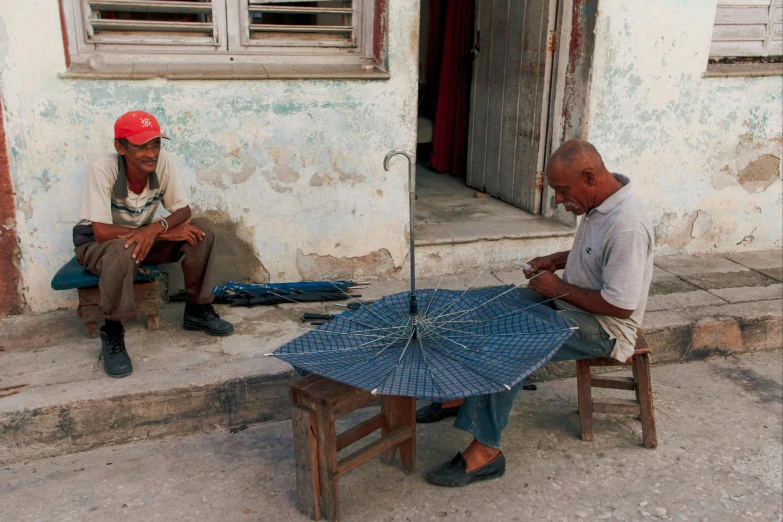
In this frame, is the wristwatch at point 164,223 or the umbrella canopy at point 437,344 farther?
the wristwatch at point 164,223

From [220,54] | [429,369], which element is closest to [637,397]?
[429,369]

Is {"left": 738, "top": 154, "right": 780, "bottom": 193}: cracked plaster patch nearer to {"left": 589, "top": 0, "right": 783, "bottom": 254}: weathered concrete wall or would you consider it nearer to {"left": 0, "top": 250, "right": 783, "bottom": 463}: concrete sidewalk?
{"left": 589, "top": 0, "right": 783, "bottom": 254}: weathered concrete wall

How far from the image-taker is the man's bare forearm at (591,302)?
299 cm

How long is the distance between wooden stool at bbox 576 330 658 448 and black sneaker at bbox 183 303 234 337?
1941mm

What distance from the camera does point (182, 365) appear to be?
3.66m

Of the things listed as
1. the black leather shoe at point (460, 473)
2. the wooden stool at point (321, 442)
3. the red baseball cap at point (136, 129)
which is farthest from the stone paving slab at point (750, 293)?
the red baseball cap at point (136, 129)

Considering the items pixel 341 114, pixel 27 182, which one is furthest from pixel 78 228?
pixel 341 114

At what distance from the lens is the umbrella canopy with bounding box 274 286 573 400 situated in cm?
249

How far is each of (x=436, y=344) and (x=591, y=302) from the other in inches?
28.6

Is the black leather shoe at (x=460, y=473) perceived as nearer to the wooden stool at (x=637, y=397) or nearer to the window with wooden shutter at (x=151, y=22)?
the wooden stool at (x=637, y=397)

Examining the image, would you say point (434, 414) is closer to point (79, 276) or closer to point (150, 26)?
point (79, 276)

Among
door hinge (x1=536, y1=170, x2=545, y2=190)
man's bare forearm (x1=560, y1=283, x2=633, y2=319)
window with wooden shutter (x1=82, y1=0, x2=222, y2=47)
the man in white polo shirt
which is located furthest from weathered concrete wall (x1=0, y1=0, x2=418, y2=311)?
man's bare forearm (x1=560, y1=283, x2=633, y2=319)

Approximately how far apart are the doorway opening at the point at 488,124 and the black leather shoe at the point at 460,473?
2055mm

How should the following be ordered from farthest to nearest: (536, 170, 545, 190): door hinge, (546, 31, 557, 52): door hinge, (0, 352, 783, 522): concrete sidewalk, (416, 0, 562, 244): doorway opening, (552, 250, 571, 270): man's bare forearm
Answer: (536, 170, 545, 190): door hinge < (416, 0, 562, 244): doorway opening < (546, 31, 557, 52): door hinge < (552, 250, 571, 270): man's bare forearm < (0, 352, 783, 522): concrete sidewalk
